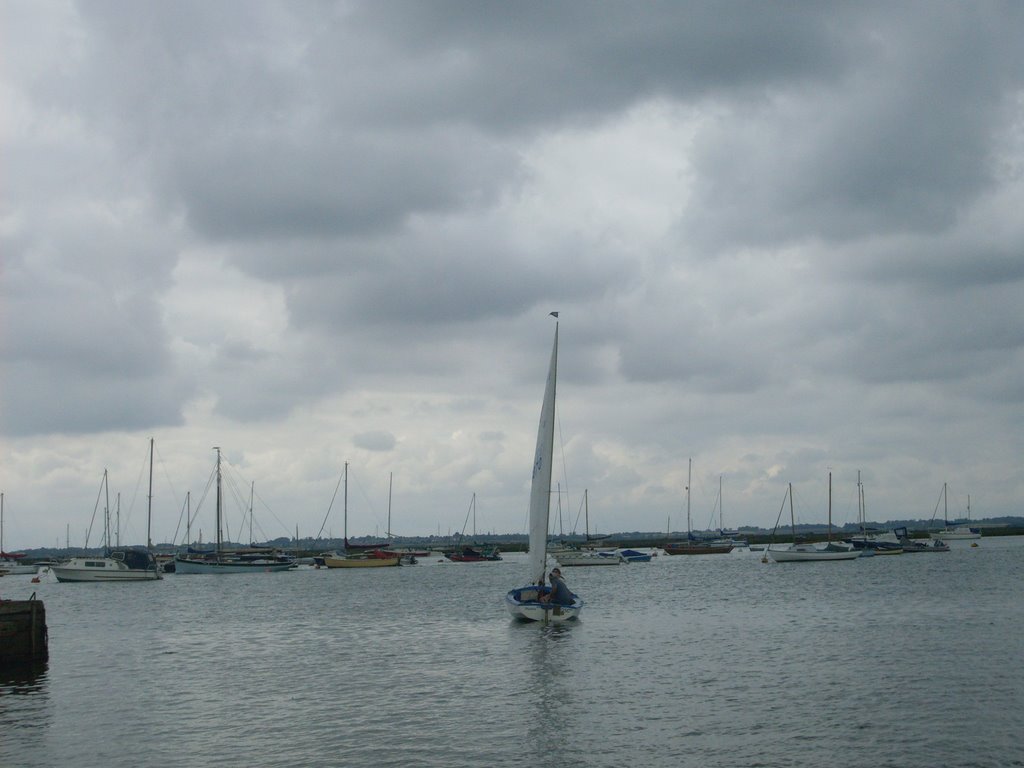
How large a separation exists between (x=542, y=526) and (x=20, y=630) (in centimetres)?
2662

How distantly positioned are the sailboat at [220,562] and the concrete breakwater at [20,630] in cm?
10315

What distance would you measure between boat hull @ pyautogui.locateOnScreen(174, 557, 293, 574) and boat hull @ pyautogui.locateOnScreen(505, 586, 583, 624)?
325ft

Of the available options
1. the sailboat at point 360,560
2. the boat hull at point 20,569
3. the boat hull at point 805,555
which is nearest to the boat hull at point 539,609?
the boat hull at point 805,555

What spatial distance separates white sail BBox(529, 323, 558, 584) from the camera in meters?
55.3

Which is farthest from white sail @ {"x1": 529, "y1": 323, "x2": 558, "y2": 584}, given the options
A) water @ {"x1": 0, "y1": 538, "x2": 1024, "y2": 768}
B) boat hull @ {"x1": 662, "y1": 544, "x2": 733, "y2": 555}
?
boat hull @ {"x1": 662, "y1": 544, "x2": 733, "y2": 555}

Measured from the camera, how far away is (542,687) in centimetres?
3700

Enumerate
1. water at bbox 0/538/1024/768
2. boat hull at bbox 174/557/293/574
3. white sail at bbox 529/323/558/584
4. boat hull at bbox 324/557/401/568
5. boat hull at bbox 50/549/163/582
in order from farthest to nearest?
boat hull at bbox 324/557/401/568, boat hull at bbox 174/557/293/574, boat hull at bbox 50/549/163/582, white sail at bbox 529/323/558/584, water at bbox 0/538/1024/768

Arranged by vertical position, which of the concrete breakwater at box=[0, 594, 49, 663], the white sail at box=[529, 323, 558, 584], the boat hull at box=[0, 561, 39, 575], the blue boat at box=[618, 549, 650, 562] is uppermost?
the white sail at box=[529, 323, 558, 584]

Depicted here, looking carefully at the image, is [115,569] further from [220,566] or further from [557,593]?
[557,593]

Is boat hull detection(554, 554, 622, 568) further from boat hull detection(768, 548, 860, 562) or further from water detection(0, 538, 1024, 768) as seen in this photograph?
water detection(0, 538, 1024, 768)

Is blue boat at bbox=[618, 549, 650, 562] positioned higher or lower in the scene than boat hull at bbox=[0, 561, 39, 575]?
higher

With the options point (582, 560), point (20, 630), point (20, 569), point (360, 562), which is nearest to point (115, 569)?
point (360, 562)

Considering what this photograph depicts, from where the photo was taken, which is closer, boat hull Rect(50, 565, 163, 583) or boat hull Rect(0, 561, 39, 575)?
boat hull Rect(50, 565, 163, 583)

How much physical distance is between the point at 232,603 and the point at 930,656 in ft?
202
